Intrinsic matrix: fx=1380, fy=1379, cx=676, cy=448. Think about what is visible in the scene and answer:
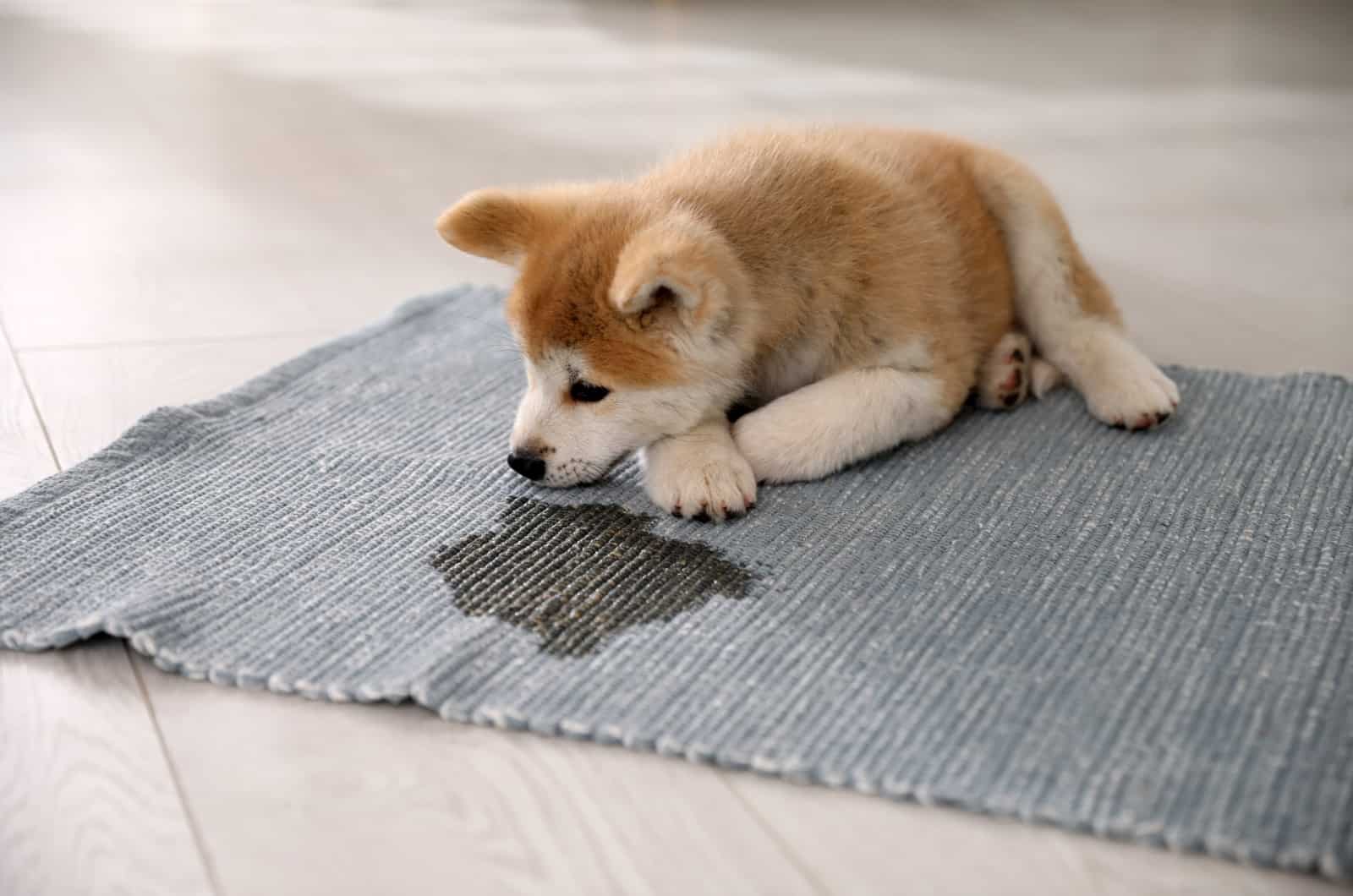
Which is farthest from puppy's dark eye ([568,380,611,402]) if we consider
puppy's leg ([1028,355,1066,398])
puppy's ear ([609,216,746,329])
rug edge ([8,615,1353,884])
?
puppy's leg ([1028,355,1066,398])

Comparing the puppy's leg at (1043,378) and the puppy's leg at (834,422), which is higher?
the puppy's leg at (834,422)

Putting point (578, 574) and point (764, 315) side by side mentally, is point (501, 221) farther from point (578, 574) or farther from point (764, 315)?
point (578, 574)

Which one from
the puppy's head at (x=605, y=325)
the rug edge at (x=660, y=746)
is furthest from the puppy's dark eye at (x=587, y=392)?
the rug edge at (x=660, y=746)

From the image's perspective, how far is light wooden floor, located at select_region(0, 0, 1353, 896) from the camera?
120 centimetres

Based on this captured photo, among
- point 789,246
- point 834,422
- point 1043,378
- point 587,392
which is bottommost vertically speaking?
point 1043,378

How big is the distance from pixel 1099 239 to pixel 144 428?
197cm

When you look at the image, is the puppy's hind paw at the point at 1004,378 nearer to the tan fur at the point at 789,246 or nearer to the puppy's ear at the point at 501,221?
the tan fur at the point at 789,246

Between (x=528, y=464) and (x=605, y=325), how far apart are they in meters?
0.21

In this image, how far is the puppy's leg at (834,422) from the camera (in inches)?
72.0

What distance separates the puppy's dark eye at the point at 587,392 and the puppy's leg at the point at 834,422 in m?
0.21

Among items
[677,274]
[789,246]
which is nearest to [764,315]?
[789,246]

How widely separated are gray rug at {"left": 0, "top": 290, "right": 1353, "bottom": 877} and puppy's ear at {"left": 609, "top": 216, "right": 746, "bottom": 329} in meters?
0.28

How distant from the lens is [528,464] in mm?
1772

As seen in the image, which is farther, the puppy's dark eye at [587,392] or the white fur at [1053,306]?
the white fur at [1053,306]
